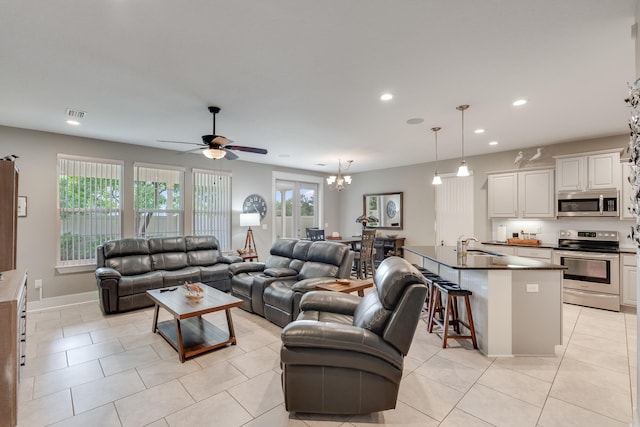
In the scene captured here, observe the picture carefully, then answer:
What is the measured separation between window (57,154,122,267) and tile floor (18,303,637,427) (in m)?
1.63

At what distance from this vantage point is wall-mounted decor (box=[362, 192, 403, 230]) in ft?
24.6

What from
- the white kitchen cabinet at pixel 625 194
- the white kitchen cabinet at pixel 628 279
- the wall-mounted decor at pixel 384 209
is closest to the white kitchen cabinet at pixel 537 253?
the white kitchen cabinet at pixel 628 279

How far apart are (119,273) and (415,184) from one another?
6.30 metres

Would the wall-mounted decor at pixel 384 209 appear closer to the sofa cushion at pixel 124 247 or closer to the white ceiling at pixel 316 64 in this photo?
the white ceiling at pixel 316 64

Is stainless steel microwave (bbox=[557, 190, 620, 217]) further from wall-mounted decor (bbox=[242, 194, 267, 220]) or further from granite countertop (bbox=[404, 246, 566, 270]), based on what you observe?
wall-mounted decor (bbox=[242, 194, 267, 220])

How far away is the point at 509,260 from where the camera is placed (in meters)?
3.29

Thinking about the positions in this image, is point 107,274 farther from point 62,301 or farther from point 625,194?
point 625,194

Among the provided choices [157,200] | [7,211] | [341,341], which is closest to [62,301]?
[157,200]

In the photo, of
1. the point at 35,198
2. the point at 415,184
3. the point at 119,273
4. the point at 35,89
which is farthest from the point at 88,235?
the point at 415,184

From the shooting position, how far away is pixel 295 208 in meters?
8.16

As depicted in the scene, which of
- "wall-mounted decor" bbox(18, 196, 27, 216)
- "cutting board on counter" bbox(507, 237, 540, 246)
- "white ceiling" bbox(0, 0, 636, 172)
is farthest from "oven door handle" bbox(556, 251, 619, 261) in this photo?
"wall-mounted decor" bbox(18, 196, 27, 216)

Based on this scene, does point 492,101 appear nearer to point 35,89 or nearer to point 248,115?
point 248,115

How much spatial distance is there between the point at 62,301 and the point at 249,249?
127 inches

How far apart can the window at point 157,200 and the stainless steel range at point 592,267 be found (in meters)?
6.96
